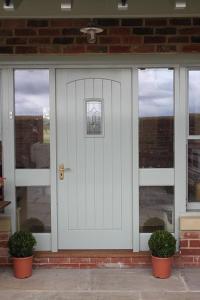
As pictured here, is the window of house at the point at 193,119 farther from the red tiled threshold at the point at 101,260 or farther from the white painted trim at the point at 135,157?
the red tiled threshold at the point at 101,260

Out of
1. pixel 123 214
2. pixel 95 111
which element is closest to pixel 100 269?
pixel 123 214

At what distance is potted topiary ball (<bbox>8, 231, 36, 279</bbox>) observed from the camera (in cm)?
473

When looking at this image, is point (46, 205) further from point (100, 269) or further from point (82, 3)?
point (82, 3)

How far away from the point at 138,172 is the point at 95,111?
0.89m

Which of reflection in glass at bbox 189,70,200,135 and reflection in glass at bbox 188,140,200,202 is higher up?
reflection in glass at bbox 189,70,200,135

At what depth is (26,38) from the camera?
4.99m

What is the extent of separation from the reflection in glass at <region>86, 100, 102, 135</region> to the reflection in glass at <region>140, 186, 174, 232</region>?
91 cm

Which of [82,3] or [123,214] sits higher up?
[82,3]

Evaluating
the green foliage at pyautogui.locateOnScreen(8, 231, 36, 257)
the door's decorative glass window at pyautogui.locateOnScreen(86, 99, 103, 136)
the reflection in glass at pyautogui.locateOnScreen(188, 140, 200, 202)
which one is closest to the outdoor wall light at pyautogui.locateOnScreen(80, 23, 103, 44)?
the door's decorative glass window at pyautogui.locateOnScreen(86, 99, 103, 136)

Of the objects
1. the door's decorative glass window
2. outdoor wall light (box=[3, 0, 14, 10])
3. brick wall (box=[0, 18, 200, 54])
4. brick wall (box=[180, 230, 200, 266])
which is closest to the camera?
outdoor wall light (box=[3, 0, 14, 10])

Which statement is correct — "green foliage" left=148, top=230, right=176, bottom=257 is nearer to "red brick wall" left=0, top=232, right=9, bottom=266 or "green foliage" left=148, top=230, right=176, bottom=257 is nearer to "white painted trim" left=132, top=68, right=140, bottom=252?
"white painted trim" left=132, top=68, right=140, bottom=252

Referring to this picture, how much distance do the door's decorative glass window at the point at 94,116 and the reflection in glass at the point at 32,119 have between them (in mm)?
480

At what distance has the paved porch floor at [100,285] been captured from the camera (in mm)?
4324

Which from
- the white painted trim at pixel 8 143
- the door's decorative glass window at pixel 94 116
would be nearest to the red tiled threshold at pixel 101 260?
the white painted trim at pixel 8 143
